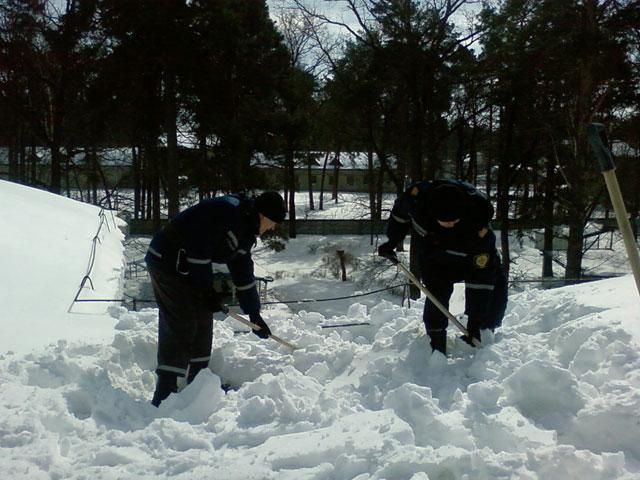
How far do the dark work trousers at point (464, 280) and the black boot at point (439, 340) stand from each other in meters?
0.01

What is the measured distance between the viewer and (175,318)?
12.1 feet

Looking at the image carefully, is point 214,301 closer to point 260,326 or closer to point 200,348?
point 200,348

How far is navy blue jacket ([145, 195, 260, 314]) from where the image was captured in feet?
11.6

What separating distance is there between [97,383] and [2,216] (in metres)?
4.97

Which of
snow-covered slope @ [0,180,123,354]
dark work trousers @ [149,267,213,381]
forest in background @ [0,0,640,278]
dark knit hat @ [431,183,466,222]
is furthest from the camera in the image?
forest in background @ [0,0,640,278]

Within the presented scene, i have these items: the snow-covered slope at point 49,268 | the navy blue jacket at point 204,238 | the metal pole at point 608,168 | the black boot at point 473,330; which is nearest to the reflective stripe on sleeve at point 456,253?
the black boot at point 473,330

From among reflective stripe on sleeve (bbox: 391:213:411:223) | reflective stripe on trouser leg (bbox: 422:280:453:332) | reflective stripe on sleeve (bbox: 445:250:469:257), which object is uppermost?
reflective stripe on sleeve (bbox: 391:213:411:223)

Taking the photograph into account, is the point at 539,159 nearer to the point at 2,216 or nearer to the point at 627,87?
the point at 627,87

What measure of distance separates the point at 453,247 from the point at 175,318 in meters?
1.86

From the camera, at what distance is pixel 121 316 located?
16.6ft

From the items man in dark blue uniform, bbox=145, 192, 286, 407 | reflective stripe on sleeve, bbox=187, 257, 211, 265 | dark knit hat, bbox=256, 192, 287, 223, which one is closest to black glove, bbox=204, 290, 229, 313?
man in dark blue uniform, bbox=145, 192, 286, 407

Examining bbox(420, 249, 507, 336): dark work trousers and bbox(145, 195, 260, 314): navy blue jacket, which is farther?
bbox(420, 249, 507, 336): dark work trousers

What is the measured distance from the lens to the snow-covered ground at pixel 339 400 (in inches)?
103

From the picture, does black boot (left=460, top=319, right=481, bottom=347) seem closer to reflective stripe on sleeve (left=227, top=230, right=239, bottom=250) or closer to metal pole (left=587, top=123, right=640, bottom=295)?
reflective stripe on sleeve (left=227, top=230, right=239, bottom=250)
